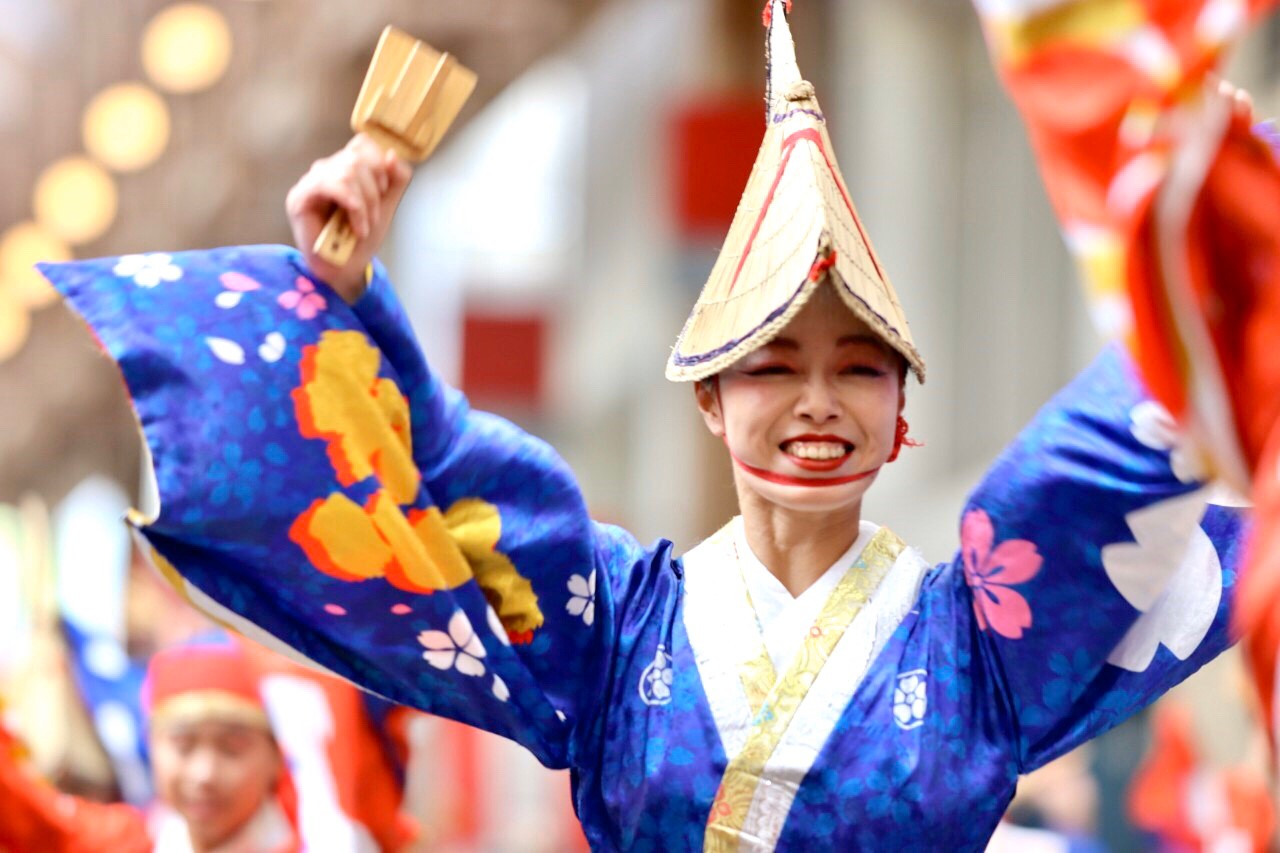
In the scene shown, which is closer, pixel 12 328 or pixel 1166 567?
pixel 1166 567

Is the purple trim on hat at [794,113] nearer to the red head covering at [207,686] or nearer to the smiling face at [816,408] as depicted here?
the smiling face at [816,408]

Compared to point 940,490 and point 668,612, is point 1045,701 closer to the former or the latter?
point 668,612

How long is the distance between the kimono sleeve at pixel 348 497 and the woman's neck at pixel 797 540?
161 mm

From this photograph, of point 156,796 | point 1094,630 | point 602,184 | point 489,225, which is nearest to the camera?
point 1094,630

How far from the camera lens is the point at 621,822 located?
1.77 m

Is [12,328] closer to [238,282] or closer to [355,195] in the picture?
[238,282]

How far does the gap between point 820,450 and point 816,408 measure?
1.6 inches

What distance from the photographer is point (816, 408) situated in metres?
1.72

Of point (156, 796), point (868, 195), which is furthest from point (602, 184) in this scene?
point (156, 796)

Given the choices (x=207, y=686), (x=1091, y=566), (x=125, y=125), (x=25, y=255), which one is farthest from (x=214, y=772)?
(x=25, y=255)

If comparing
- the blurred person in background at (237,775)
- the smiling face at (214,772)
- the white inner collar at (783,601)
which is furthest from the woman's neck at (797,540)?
the smiling face at (214,772)

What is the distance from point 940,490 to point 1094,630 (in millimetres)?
4557

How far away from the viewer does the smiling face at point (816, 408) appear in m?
1.73

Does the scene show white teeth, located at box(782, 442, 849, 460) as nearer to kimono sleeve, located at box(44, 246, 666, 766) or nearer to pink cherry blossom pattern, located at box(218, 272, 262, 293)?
kimono sleeve, located at box(44, 246, 666, 766)
